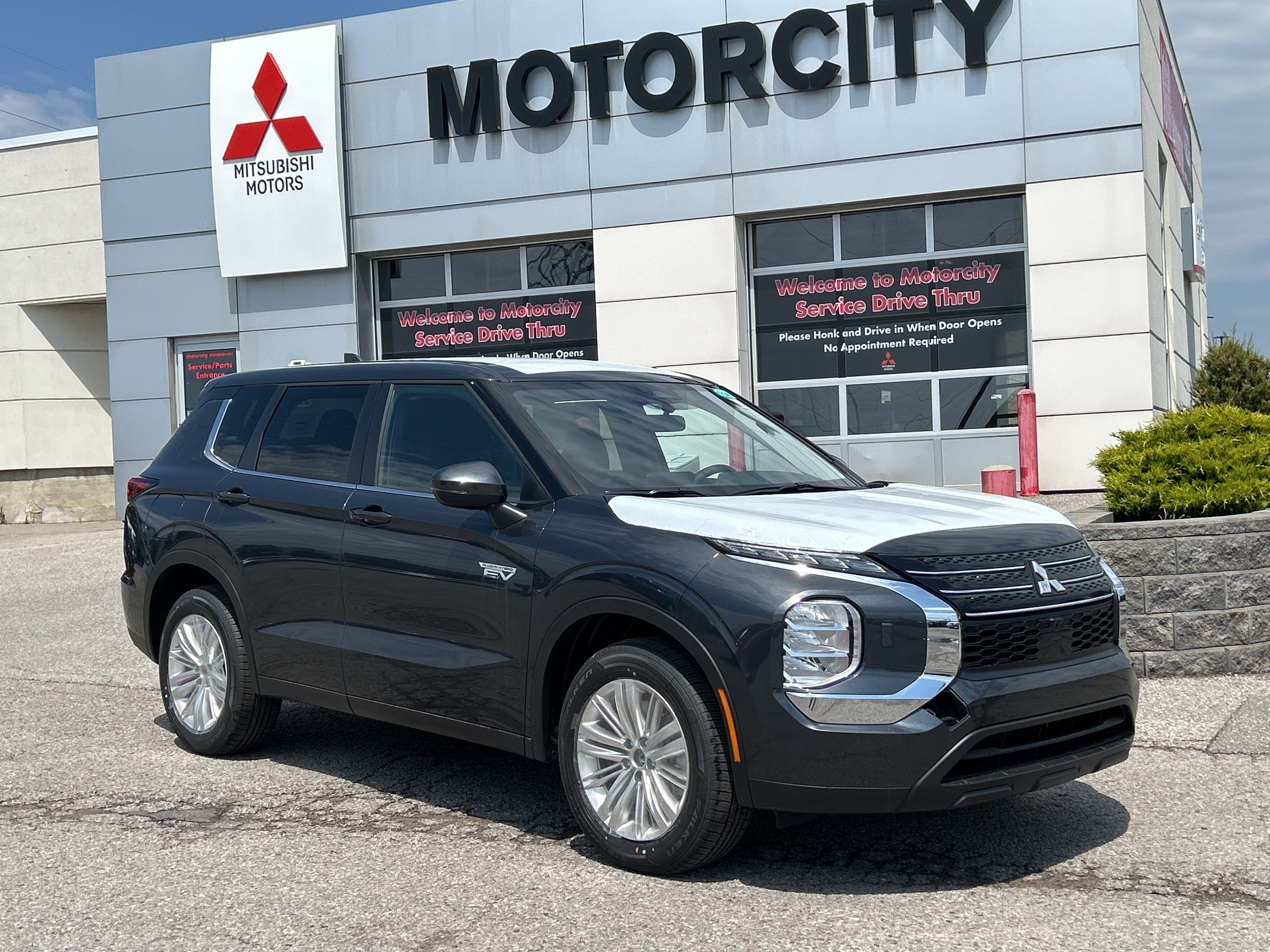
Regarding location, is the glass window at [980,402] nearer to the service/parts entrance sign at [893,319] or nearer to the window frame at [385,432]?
the service/parts entrance sign at [893,319]

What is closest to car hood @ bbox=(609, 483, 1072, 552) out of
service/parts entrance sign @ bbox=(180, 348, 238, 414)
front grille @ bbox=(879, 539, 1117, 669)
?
front grille @ bbox=(879, 539, 1117, 669)

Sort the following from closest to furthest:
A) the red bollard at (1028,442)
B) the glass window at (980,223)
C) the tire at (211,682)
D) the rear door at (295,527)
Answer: the rear door at (295,527) < the tire at (211,682) < the red bollard at (1028,442) < the glass window at (980,223)

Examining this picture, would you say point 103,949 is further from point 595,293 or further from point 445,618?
point 595,293

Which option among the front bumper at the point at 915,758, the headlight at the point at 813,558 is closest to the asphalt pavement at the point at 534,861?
the front bumper at the point at 915,758

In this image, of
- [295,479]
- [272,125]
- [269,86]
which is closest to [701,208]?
[272,125]

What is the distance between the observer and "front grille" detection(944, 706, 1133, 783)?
14.0 feet

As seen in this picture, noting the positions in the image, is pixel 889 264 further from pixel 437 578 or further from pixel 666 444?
pixel 437 578

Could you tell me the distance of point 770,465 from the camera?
18.7 ft

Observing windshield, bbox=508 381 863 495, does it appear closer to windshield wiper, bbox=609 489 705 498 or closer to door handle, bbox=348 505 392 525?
windshield wiper, bbox=609 489 705 498

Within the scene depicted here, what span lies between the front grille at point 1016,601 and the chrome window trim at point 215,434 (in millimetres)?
3883

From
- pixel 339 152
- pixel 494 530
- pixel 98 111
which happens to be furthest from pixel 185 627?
pixel 98 111

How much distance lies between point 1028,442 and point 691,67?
6.51 metres

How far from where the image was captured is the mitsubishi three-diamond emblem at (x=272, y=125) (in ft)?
63.4

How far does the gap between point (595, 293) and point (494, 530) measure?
13379mm
